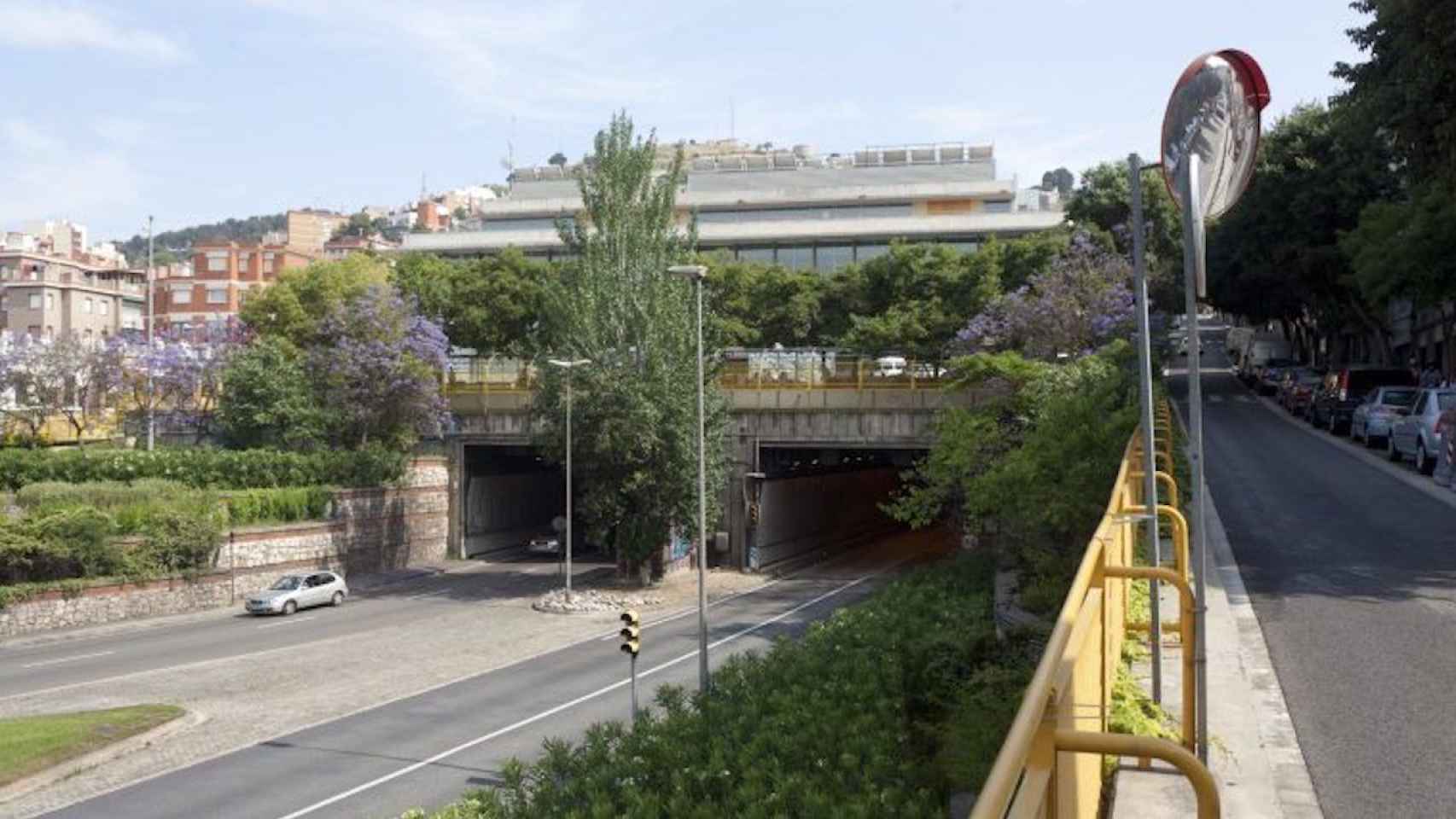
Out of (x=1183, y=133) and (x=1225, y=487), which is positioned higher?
(x=1183, y=133)

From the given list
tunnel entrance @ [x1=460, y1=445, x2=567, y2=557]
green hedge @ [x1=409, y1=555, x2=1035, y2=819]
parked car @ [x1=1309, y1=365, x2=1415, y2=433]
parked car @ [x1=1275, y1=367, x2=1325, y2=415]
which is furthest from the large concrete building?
green hedge @ [x1=409, y1=555, x2=1035, y2=819]

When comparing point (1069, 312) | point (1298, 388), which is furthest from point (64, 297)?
point (1298, 388)

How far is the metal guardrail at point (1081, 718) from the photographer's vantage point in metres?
2.94

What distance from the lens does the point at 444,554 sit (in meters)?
55.4

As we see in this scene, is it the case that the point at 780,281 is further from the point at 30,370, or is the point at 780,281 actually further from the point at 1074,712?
the point at 1074,712

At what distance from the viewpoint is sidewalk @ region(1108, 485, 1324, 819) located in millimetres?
6340

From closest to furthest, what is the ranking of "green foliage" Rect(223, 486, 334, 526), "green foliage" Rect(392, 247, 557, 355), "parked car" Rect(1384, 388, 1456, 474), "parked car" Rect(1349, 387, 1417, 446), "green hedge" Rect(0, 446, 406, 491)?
"parked car" Rect(1384, 388, 1456, 474) < "parked car" Rect(1349, 387, 1417, 446) < "green foliage" Rect(223, 486, 334, 526) < "green hedge" Rect(0, 446, 406, 491) < "green foliage" Rect(392, 247, 557, 355)

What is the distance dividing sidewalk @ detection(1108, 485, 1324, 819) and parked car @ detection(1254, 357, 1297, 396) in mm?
47393

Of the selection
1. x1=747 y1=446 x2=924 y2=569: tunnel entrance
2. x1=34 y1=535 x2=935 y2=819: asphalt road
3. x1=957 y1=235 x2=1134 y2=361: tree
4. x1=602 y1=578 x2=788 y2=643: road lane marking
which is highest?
x1=957 y1=235 x2=1134 y2=361: tree

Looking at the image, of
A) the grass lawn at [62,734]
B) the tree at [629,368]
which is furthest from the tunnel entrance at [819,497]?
the grass lawn at [62,734]

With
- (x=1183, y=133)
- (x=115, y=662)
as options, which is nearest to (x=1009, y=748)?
(x=1183, y=133)

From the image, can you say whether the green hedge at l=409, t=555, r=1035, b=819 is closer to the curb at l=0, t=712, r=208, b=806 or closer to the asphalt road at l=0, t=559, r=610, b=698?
the curb at l=0, t=712, r=208, b=806

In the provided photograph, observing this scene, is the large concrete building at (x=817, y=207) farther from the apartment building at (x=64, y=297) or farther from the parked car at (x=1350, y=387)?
the parked car at (x=1350, y=387)

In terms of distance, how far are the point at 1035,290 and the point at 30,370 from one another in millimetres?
44454
